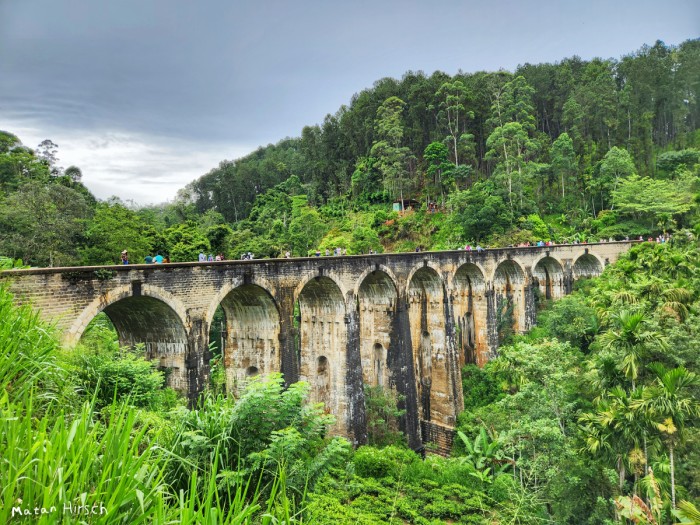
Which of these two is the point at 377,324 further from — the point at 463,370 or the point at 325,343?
the point at 463,370

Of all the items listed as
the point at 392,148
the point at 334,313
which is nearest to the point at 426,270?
the point at 334,313

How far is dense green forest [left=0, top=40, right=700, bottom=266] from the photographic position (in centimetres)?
3609

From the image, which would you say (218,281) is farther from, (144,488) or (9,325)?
(144,488)

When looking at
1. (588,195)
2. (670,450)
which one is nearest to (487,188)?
(588,195)

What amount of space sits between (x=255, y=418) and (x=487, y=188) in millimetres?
37023

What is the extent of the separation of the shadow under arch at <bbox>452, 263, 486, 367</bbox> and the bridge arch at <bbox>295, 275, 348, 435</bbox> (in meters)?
11.3

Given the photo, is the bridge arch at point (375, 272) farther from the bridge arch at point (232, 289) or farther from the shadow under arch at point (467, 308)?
the shadow under arch at point (467, 308)

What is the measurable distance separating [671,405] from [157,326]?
12893 millimetres

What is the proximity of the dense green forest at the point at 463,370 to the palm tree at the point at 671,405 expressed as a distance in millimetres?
48

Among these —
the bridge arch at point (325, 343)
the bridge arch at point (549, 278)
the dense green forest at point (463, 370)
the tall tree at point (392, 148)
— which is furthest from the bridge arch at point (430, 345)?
the tall tree at point (392, 148)

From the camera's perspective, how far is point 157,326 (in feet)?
39.3

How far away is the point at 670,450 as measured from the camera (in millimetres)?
10602

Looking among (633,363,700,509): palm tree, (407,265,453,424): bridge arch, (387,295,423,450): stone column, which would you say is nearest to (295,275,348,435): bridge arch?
(387,295,423,450): stone column

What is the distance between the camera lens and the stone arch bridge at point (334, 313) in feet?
34.4
